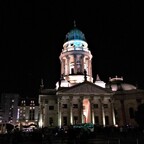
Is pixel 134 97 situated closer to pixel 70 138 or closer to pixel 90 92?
pixel 90 92

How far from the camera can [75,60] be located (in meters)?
75.8

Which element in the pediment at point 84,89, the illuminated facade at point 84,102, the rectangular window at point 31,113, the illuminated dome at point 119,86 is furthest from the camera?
the rectangular window at point 31,113

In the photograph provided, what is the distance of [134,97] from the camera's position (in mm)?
68375

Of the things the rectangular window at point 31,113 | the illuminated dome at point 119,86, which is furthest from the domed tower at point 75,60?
the rectangular window at point 31,113

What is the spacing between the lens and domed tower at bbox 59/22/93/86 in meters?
72.4

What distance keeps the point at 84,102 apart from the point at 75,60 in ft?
54.9

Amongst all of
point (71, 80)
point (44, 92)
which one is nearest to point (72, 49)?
point (71, 80)

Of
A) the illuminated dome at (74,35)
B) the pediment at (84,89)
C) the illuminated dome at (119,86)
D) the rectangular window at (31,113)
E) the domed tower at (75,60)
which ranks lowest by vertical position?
the rectangular window at (31,113)

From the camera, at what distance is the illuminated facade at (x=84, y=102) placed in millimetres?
61562

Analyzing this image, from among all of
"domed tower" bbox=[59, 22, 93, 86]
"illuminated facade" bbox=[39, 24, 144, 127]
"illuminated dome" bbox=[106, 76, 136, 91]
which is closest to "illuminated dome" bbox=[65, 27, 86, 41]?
"domed tower" bbox=[59, 22, 93, 86]

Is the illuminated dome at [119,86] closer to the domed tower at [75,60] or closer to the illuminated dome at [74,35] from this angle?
the domed tower at [75,60]

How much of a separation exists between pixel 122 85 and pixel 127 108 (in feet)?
27.3

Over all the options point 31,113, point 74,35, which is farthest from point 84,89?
point 31,113

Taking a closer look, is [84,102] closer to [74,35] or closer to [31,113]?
[74,35]
